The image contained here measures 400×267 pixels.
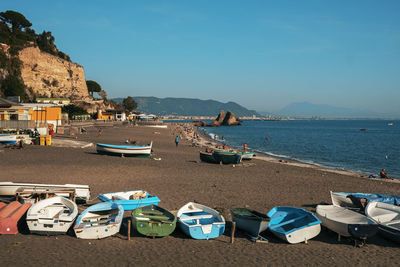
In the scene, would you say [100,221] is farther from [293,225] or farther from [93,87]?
[93,87]

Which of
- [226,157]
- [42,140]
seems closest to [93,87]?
[42,140]

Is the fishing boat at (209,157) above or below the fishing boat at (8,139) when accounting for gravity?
below

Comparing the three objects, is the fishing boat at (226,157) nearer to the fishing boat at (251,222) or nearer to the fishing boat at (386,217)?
the fishing boat at (386,217)

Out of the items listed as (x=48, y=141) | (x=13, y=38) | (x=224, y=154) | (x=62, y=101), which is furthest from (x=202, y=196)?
(x=13, y=38)

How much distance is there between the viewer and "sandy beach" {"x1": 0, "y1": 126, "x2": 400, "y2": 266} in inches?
341

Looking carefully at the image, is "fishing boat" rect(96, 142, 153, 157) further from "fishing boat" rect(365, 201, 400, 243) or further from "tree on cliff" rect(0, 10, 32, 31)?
"tree on cliff" rect(0, 10, 32, 31)

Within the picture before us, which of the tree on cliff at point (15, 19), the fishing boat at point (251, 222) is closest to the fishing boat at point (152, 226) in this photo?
the fishing boat at point (251, 222)

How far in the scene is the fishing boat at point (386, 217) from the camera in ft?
33.9

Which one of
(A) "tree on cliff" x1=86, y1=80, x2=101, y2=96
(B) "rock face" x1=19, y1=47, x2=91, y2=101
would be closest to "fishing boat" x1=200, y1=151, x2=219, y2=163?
(B) "rock face" x1=19, y1=47, x2=91, y2=101

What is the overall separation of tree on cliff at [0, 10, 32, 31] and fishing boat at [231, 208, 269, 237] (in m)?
86.5

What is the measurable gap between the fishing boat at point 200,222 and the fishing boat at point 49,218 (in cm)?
352

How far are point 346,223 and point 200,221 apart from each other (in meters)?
4.73

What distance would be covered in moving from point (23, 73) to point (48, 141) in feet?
159

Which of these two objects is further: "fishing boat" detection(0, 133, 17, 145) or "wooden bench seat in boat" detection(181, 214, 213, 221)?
"fishing boat" detection(0, 133, 17, 145)
